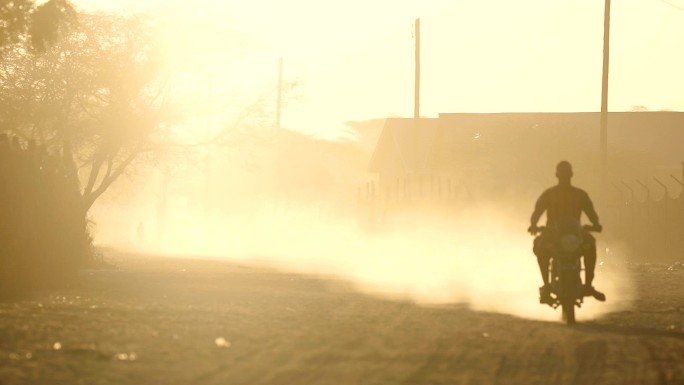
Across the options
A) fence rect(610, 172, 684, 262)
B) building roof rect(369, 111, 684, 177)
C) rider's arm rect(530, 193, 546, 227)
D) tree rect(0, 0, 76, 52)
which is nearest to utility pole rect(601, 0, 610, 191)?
fence rect(610, 172, 684, 262)

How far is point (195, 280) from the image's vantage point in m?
29.8

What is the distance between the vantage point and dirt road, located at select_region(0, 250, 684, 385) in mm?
11320

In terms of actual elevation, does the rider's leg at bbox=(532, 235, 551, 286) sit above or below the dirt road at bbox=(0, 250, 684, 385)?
above

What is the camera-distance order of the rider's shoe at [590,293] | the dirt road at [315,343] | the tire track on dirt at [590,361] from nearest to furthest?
the dirt road at [315,343] < the tire track on dirt at [590,361] < the rider's shoe at [590,293]

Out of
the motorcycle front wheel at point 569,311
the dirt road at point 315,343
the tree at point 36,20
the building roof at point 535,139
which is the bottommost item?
the dirt road at point 315,343

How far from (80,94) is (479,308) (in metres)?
26.4

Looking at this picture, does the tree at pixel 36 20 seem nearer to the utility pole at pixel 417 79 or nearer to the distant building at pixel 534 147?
the utility pole at pixel 417 79

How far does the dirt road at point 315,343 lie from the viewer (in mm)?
11320

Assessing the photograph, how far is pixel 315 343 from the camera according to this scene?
1394 cm

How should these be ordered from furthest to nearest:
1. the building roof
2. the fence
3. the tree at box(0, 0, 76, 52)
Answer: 1. the building roof
2. the fence
3. the tree at box(0, 0, 76, 52)

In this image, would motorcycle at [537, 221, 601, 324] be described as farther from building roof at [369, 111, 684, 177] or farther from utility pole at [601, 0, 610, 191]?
building roof at [369, 111, 684, 177]

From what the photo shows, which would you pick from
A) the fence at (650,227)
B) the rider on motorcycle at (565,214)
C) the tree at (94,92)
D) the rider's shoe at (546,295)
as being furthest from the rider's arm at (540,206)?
the fence at (650,227)

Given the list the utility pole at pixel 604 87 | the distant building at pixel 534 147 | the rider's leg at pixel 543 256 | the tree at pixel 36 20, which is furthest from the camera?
the distant building at pixel 534 147

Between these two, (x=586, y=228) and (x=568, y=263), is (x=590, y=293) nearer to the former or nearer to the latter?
(x=568, y=263)
